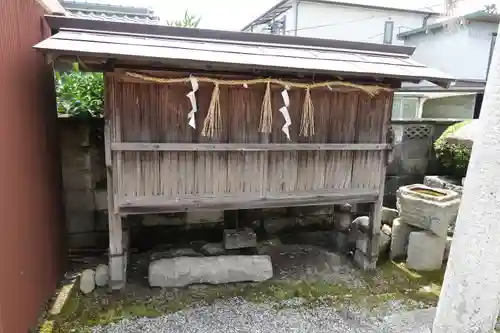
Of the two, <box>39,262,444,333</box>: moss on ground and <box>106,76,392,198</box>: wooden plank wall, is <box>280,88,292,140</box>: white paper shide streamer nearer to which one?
<box>106,76,392,198</box>: wooden plank wall

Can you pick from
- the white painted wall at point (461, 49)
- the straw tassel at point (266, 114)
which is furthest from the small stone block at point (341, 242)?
the white painted wall at point (461, 49)

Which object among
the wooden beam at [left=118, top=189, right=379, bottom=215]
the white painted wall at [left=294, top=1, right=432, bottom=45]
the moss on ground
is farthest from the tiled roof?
→ the white painted wall at [left=294, top=1, right=432, bottom=45]

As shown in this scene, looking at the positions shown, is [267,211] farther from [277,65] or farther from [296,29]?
[296,29]

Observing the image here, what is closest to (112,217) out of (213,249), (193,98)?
(213,249)

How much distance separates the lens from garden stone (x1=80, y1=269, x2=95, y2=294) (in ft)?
14.9

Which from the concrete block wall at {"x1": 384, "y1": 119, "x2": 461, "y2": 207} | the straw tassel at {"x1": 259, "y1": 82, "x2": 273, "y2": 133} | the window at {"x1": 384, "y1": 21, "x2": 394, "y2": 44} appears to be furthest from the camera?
the window at {"x1": 384, "y1": 21, "x2": 394, "y2": 44}

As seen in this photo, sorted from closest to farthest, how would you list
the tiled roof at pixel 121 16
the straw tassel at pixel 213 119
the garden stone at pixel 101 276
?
the straw tassel at pixel 213 119 < the garden stone at pixel 101 276 < the tiled roof at pixel 121 16

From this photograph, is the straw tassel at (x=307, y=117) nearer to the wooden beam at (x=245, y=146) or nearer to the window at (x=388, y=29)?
the wooden beam at (x=245, y=146)

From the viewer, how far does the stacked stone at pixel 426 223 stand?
5320 millimetres

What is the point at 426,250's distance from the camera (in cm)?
542

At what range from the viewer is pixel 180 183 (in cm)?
443

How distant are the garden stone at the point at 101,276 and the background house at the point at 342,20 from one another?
52.4 ft

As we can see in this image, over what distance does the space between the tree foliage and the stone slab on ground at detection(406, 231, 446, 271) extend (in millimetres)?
5407

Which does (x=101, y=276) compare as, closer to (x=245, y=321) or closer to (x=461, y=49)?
(x=245, y=321)
